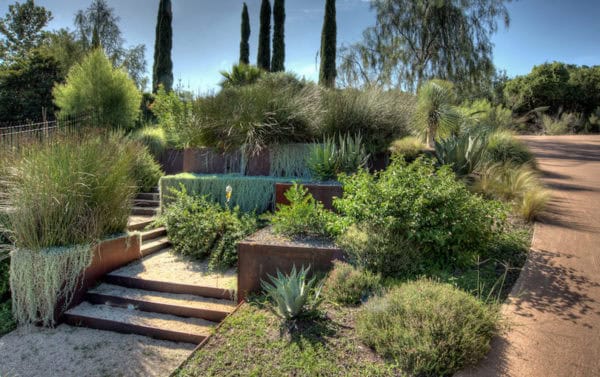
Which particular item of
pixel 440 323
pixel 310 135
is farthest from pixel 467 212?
pixel 310 135

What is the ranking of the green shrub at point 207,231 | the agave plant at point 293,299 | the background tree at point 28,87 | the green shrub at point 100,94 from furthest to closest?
the background tree at point 28,87
the green shrub at point 100,94
the green shrub at point 207,231
the agave plant at point 293,299

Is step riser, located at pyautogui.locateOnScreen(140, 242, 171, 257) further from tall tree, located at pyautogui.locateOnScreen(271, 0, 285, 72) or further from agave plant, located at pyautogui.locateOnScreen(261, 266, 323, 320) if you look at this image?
Answer: tall tree, located at pyautogui.locateOnScreen(271, 0, 285, 72)

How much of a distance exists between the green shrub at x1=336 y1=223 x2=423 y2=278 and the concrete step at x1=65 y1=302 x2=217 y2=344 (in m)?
1.70

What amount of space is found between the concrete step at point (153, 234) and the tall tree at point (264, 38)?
14887mm

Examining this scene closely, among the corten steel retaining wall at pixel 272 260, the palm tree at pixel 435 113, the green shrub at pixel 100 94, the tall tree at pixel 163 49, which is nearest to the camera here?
the corten steel retaining wall at pixel 272 260

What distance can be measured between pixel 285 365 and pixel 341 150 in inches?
161

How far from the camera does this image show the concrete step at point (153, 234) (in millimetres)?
6105

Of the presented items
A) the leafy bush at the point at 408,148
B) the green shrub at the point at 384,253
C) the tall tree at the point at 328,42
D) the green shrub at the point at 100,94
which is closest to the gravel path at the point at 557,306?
the green shrub at the point at 384,253

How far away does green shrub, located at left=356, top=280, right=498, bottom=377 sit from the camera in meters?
2.33

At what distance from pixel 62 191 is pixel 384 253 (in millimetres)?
3701

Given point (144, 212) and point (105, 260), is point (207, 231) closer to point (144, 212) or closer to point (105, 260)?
point (105, 260)

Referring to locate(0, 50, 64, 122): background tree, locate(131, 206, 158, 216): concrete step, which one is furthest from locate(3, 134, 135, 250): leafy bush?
locate(0, 50, 64, 122): background tree

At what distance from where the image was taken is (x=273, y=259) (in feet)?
12.9

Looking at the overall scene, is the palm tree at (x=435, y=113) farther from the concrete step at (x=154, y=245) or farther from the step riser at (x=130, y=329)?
the step riser at (x=130, y=329)
